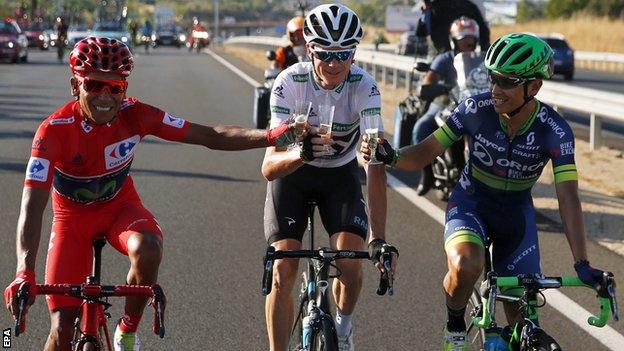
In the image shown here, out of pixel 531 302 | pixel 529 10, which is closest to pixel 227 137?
pixel 531 302

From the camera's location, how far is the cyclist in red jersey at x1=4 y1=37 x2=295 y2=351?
5.71m

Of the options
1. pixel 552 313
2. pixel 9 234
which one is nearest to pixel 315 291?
pixel 552 313

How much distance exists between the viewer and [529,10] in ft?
577

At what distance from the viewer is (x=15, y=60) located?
49.9 meters

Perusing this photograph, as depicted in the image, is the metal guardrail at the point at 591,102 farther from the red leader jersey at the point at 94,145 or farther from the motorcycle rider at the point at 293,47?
the red leader jersey at the point at 94,145

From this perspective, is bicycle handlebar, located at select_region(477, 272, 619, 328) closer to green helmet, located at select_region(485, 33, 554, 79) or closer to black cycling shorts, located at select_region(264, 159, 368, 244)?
green helmet, located at select_region(485, 33, 554, 79)

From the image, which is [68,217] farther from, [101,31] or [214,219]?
[101,31]

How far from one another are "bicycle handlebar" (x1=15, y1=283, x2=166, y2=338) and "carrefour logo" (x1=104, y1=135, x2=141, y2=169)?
115 cm

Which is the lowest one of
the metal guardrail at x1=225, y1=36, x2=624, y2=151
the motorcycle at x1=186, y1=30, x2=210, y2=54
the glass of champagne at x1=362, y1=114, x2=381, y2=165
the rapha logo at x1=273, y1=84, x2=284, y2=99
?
the motorcycle at x1=186, y1=30, x2=210, y2=54

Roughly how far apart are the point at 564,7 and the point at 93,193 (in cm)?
11075

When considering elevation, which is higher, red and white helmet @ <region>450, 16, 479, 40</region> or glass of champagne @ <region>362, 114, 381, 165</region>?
glass of champagne @ <region>362, 114, 381, 165</region>

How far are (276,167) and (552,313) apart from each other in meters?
3.03

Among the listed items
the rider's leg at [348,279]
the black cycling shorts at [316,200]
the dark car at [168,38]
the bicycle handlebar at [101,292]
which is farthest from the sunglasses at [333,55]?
the dark car at [168,38]

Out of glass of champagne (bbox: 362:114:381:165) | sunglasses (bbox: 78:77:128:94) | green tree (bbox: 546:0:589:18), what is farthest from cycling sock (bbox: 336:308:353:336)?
green tree (bbox: 546:0:589:18)
